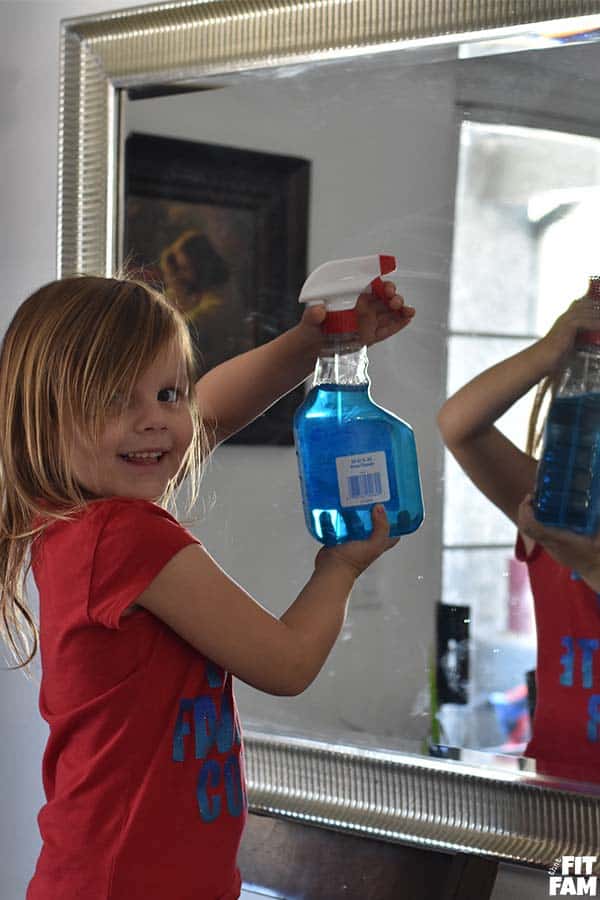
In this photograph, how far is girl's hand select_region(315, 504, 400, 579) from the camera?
82cm

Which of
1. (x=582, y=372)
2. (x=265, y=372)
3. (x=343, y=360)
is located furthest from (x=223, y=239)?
(x=582, y=372)

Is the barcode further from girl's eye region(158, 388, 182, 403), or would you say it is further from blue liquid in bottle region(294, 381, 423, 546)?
girl's eye region(158, 388, 182, 403)

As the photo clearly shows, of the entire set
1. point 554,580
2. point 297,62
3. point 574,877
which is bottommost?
point 574,877

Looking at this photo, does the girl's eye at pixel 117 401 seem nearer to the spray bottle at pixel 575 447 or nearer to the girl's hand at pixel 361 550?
the girl's hand at pixel 361 550

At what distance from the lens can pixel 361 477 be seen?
2.60 feet

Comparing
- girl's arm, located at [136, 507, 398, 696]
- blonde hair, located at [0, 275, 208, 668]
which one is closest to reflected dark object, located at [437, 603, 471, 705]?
girl's arm, located at [136, 507, 398, 696]

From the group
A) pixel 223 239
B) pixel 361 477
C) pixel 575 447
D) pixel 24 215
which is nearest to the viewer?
pixel 361 477

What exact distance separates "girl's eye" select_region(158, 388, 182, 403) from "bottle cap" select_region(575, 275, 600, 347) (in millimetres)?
306

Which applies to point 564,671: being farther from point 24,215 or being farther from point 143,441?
point 24,215

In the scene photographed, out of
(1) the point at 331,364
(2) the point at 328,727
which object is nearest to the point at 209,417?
(1) the point at 331,364

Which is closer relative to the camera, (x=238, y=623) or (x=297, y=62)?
(x=238, y=623)

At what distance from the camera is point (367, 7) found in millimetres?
1003

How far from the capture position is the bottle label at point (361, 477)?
0.79m

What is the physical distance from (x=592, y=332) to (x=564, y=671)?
10.4 inches
